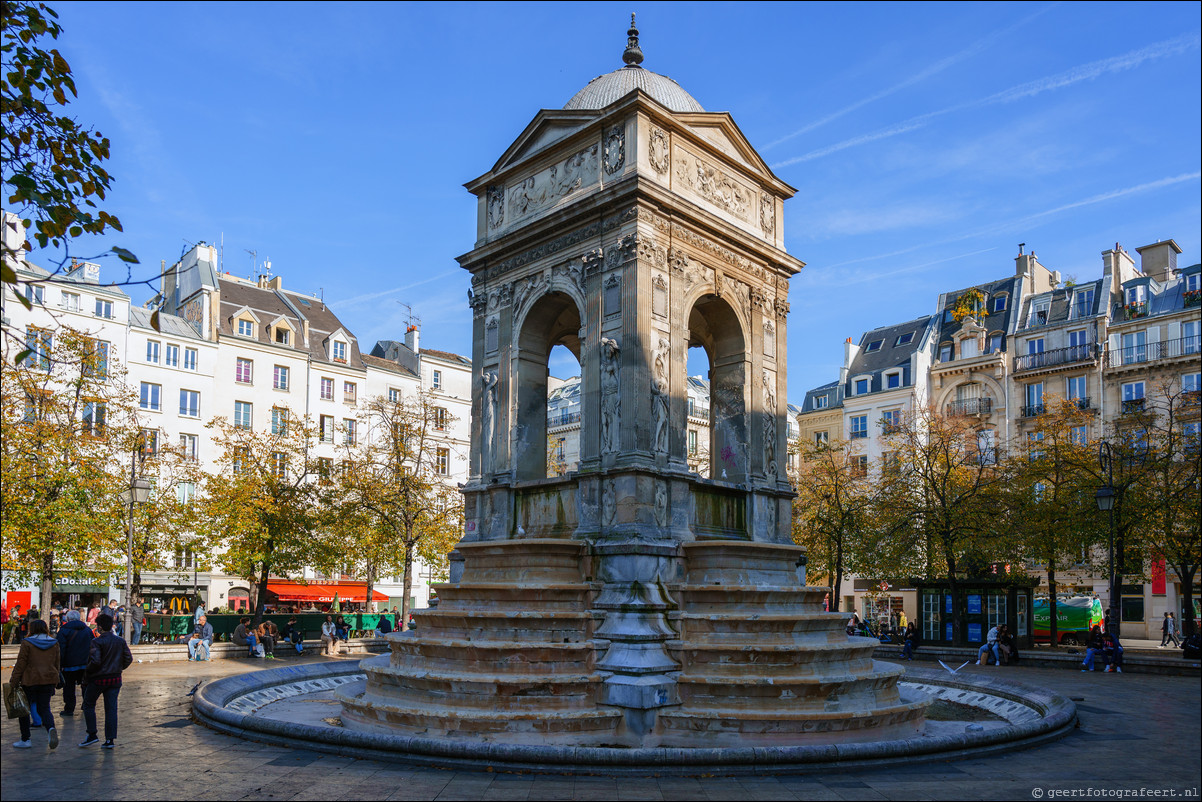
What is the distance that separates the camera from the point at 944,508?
121 ft

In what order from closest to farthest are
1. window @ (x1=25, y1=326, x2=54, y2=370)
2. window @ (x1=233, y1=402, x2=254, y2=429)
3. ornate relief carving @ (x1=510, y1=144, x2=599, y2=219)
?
window @ (x1=25, y1=326, x2=54, y2=370), ornate relief carving @ (x1=510, y1=144, x2=599, y2=219), window @ (x1=233, y1=402, x2=254, y2=429)

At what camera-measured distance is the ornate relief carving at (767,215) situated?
19.3m

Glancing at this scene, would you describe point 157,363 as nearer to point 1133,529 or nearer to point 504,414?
point 504,414

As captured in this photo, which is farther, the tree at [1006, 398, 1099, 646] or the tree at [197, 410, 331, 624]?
the tree at [197, 410, 331, 624]

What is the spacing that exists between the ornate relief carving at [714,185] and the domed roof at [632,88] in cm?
123

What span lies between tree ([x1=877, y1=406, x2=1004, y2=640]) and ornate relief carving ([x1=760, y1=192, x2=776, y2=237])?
2047cm

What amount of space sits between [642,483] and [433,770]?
5.76 meters

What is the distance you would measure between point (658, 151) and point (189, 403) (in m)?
44.4

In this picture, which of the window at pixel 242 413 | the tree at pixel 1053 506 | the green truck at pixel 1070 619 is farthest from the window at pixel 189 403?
the green truck at pixel 1070 619

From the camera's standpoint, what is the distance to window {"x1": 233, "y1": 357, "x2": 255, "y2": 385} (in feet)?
185

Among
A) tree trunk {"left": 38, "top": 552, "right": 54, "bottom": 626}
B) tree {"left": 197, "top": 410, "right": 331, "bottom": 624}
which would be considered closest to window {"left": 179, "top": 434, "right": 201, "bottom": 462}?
tree {"left": 197, "top": 410, "right": 331, "bottom": 624}

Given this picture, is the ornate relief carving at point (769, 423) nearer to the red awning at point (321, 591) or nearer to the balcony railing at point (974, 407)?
the red awning at point (321, 591)

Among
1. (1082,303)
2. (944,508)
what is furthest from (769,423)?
(1082,303)

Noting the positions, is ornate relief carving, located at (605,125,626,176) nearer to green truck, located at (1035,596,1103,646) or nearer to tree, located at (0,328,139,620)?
tree, located at (0,328,139,620)
